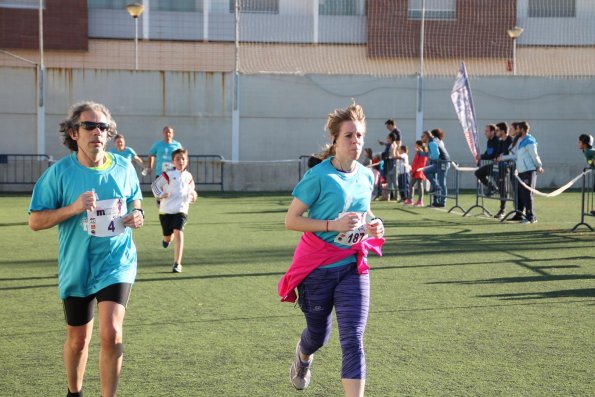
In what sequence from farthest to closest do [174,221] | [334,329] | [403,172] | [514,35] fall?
[514,35] → [403,172] → [174,221] → [334,329]

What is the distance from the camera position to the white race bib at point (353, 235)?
19.1ft

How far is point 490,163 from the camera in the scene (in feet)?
69.8

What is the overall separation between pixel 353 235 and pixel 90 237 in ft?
5.05

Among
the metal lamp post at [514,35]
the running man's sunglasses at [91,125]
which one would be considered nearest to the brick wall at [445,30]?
the metal lamp post at [514,35]

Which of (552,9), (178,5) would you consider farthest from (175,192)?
(552,9)

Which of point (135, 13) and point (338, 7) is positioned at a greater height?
point (338, 7)

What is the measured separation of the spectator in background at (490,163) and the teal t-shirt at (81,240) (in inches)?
615

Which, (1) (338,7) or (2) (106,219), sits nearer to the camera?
(2) (106,219)

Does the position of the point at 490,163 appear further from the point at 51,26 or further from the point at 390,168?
the point at 51,26

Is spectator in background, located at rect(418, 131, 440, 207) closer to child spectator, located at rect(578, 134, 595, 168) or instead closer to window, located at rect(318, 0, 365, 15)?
child spectator, located at rect(578, 134, 595, 168)

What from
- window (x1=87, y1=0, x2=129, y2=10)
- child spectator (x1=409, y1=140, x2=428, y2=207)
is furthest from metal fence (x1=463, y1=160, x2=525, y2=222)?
window (x1=87, y1=0, x2=129, y2=10)

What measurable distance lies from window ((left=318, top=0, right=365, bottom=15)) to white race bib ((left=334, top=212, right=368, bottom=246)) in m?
27.8

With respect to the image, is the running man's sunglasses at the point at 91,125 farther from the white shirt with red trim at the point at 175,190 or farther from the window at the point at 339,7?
the window at the point at 339,7

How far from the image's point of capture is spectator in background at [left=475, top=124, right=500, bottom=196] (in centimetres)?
2056
